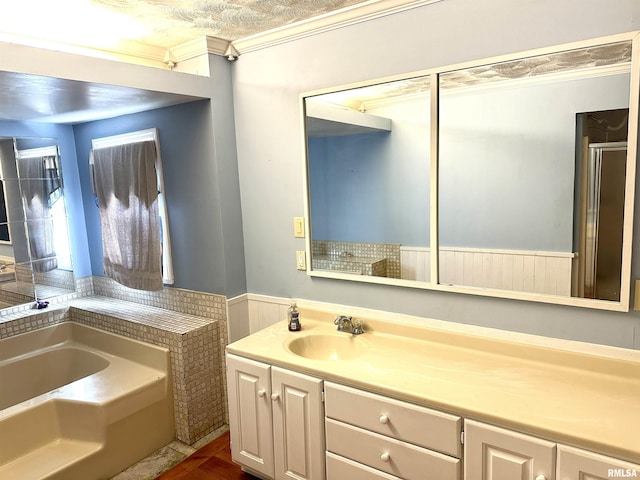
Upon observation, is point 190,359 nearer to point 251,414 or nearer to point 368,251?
point 251,414

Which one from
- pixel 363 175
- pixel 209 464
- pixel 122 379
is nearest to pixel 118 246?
pixel 122 379

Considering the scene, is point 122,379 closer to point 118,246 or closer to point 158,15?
point 118,246

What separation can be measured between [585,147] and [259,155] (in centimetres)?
160

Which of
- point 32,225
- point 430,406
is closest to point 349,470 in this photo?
point 430,406

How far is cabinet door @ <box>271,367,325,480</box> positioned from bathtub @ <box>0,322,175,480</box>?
2.89 ft

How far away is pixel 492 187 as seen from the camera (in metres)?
1.89

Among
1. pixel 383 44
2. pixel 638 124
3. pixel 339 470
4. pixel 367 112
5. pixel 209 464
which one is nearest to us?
pixel 638 124

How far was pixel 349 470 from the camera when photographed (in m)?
1.78

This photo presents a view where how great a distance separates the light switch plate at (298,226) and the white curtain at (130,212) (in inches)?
36.4

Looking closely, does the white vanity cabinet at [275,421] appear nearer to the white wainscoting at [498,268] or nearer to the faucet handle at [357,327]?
the faucet handle at [357,327]

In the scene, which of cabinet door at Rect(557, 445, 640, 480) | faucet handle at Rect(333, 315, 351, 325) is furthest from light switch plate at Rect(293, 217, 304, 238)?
cabinet door at Rect(557, 445, 640, 480)

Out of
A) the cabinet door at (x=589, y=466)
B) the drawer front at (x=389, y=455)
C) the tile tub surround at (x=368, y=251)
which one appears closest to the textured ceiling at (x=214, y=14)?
the tile tub surround at (x=368, y=251)

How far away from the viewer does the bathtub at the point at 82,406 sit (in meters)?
2.15

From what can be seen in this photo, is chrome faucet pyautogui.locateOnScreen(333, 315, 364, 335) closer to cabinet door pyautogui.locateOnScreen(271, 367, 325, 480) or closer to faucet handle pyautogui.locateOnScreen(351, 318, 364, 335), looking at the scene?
faucet handle pyautogui.locateOnScreen(351, 318, 364, 335)
